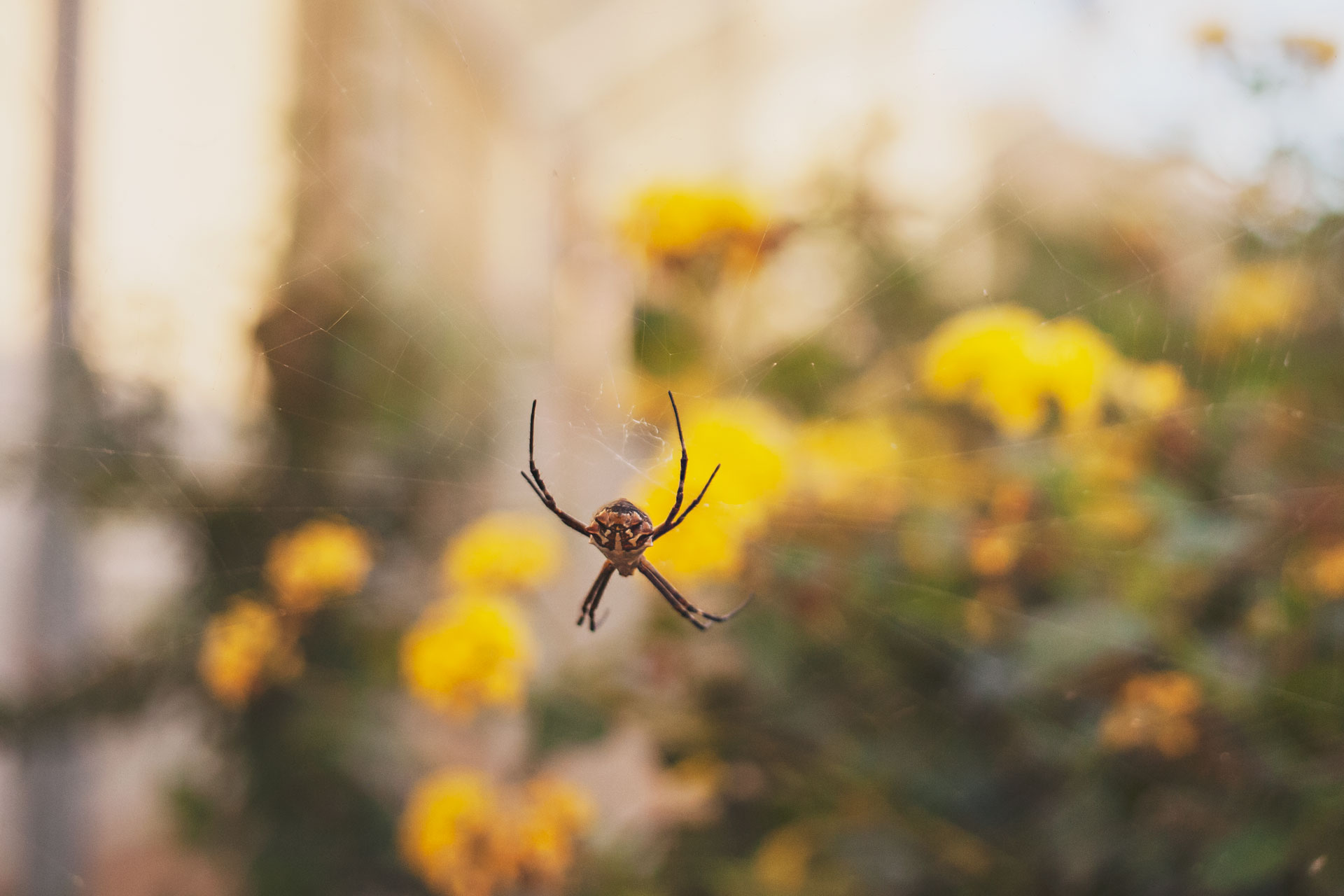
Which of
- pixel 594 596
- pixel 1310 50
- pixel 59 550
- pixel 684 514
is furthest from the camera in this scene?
pixel 59 550

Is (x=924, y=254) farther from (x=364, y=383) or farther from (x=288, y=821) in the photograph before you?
(x=288, y=821)

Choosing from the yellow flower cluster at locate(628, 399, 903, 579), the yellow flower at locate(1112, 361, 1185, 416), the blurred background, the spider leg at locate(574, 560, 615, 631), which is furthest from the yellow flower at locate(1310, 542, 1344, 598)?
the spider leg at locate(574, 560, 615, 631)

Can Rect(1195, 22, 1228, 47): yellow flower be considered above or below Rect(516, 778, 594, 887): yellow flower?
above

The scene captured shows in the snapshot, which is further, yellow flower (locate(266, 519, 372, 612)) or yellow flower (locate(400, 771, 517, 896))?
yellow flower (locate(266, 519, 372, 612))

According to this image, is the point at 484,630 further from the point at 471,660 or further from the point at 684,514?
the point at 684,514

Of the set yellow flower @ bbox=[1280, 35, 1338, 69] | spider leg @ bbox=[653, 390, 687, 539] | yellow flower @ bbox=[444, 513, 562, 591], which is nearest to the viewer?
yellow flower @ bbox=[1280, 35, 1338, 69]

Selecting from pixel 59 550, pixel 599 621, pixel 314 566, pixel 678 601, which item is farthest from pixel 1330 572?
pixel 59 550

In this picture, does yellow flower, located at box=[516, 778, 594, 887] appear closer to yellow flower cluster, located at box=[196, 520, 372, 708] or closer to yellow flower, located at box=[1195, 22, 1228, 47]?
yellow flower cluster, located at box=[196, 520, 372, 708]
